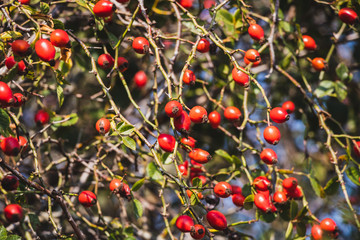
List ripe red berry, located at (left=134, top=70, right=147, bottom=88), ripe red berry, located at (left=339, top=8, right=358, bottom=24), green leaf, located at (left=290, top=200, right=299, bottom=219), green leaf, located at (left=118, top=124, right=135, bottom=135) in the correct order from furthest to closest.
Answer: ripe red berry, located at (left=134, top=70, right=147, bottom=88)
ripe red berry, located at (left=339, top=8, right=358, bottom=24)
green leaf, located at (left=290, top=200, right=299, bottom=219)
green leaf, located at (left=118, top=124, right=135, bottom=135)

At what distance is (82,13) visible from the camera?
8.37 feet

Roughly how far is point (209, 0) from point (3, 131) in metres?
2.20

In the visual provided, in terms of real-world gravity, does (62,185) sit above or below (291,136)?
above

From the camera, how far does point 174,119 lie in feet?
5.02

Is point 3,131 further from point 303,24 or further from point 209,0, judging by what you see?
point 303,24

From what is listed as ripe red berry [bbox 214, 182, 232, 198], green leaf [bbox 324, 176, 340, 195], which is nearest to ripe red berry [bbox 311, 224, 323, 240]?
green leaf [bbox 324, 176, 340, 195]

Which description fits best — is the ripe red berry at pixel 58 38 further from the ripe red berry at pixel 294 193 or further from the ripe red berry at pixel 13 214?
the ripe red berry at pixel 294 193

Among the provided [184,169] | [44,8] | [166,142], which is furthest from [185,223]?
[44,8]

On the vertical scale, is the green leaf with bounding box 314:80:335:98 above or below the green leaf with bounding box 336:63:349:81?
below

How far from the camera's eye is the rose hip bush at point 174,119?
1.61 metres

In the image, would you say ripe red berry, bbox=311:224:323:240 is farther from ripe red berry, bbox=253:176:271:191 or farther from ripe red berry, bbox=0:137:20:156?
ripe red berry, bbox=0:137:20:156

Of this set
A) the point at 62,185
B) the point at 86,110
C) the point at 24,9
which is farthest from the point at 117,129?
the point at 86,110

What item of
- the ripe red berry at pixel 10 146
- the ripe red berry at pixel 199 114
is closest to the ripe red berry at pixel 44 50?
the ripe red berry at pixel 10 146

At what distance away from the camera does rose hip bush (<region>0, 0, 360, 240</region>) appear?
161cm
